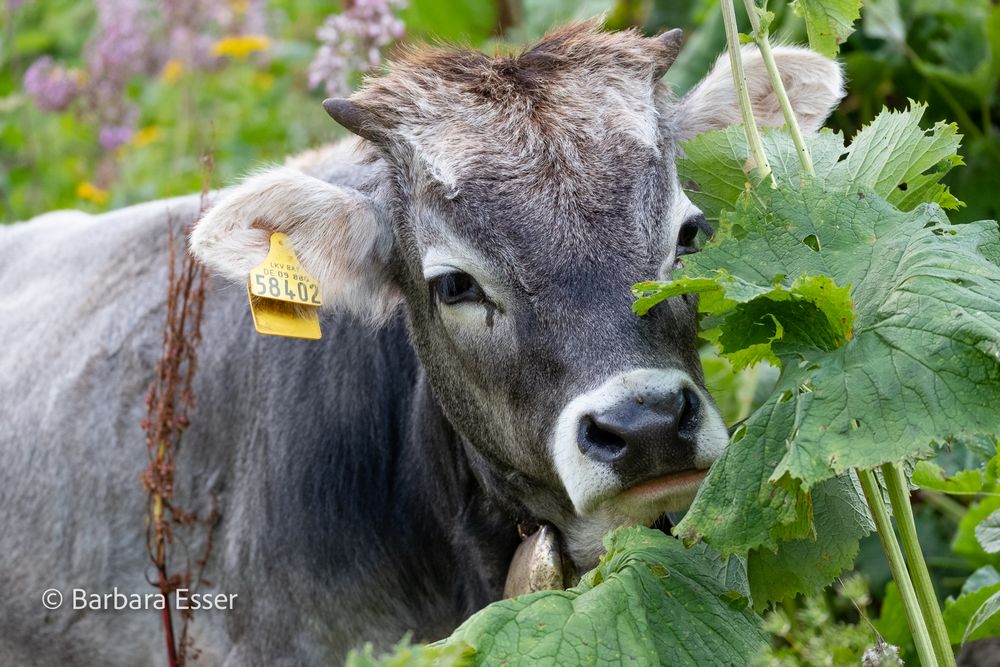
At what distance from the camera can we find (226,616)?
4.45 metres

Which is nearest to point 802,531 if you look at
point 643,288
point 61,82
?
point 643,288

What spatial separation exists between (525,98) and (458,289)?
57cm

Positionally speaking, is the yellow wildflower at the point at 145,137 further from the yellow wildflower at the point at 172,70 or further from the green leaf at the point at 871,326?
the green leaf at the point at 871,326

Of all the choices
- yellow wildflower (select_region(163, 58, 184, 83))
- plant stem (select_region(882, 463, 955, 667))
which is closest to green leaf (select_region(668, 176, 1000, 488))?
plant stem (select_region(882, 463, 955, 667))

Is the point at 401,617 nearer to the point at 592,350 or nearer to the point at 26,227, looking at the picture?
the point at 592,350

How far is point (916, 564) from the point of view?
2672 millimetres

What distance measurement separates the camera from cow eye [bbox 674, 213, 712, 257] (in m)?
3.40

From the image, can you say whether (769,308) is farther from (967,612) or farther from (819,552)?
(967,612)

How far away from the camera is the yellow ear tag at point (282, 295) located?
368 centimetres

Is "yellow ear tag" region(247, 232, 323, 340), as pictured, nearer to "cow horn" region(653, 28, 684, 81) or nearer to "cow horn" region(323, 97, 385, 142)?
"cow horn" region(323, 97, 385, 142)

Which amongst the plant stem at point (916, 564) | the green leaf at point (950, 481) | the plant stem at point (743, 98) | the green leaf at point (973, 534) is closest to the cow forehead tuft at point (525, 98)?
the plant stem at point (743, 98)

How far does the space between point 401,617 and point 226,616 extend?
649 millimetres

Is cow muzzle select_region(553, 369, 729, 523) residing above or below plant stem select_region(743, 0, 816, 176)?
below

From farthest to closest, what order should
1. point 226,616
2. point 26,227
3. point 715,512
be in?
point 26,227
point 226,616
point 715,512
